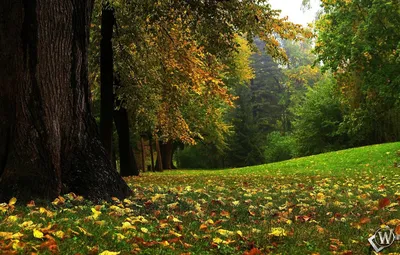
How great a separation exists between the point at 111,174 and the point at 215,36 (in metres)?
6.25

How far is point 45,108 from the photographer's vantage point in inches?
217

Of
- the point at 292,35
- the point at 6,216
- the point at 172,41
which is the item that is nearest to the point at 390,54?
the point at 292,35

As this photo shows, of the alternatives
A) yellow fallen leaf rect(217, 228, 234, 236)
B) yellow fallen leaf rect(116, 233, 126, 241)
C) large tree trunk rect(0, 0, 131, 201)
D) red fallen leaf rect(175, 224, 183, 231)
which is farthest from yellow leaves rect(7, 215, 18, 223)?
yellow fallen leaf rect(217, 228, 234, 236)

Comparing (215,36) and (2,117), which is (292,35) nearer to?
(215,36)

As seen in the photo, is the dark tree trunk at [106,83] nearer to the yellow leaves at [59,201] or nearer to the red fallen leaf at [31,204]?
Result: the yellow leaves at [59,201]

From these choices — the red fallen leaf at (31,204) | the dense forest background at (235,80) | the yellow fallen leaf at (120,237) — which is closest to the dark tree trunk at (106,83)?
the dense forest background at (235,80)

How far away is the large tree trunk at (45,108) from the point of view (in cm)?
526

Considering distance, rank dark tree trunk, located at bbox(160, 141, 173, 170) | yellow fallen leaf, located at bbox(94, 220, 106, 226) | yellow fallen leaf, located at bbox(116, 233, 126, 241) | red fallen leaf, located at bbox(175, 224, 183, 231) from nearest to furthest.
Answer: yellow fallen leaf, located at bbox(116, 233, 126, 241) < yellow fallen leaf, located at bbox(94, 220, 106, 226) < red fallen leaf, located at bbox(175, 224, 183, 231) < dark tree trunk, located at bbox(160, 141, 173, 170)

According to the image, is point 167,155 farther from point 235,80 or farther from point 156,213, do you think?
point 156,213

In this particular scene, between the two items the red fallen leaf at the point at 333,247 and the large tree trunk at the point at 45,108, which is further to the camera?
the large tree trunk at the point at 45,108

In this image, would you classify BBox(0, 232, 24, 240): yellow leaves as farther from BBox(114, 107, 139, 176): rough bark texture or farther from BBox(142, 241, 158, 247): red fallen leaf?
BBox(114, 107, 139, 176): rough bark texture

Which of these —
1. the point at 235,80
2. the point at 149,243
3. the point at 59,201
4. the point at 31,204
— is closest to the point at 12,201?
the point at 31,204

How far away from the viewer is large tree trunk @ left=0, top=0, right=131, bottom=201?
526 cm

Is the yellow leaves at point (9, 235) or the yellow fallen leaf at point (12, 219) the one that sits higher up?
the yellow fallen leaf at point (12, 219)
